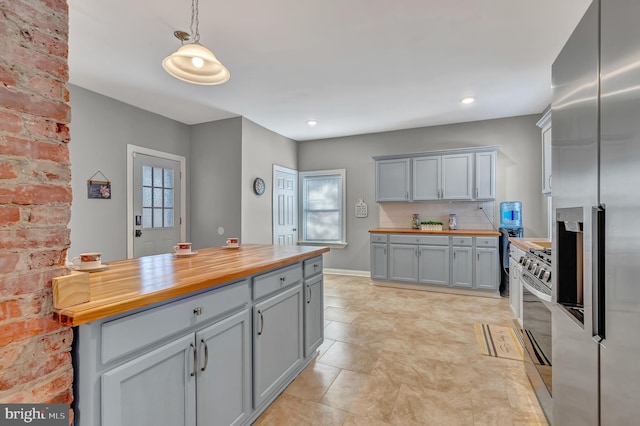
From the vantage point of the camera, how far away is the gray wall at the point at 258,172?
4660 millimetres

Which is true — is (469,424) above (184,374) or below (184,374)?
below

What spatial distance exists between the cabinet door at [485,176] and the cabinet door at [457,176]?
111mm

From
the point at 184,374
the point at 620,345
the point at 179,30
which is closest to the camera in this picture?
the point at 620,345

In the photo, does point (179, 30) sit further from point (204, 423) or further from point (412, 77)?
point (204, 423)

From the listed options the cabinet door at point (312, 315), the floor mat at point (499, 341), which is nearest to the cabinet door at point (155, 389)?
the cabinet door at point (312, 315)

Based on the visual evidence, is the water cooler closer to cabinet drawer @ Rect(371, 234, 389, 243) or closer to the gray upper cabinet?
the gray upper cabinet

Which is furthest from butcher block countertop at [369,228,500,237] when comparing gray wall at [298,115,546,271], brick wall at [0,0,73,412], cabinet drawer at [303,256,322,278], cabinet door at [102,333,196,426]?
brick wall at [0,0,73,412]

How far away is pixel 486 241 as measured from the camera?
4.36 meters

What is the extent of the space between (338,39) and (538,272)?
2.39 meters

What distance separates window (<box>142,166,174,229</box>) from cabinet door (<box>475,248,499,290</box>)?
15.7 feet

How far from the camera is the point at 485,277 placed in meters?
4.36

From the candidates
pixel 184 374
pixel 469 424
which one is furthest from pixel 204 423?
pixel 469 424

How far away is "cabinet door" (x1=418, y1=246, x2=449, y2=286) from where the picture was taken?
15.0 feet

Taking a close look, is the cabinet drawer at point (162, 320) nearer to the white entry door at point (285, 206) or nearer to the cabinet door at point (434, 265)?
the cabinet door at point (434, 265)
